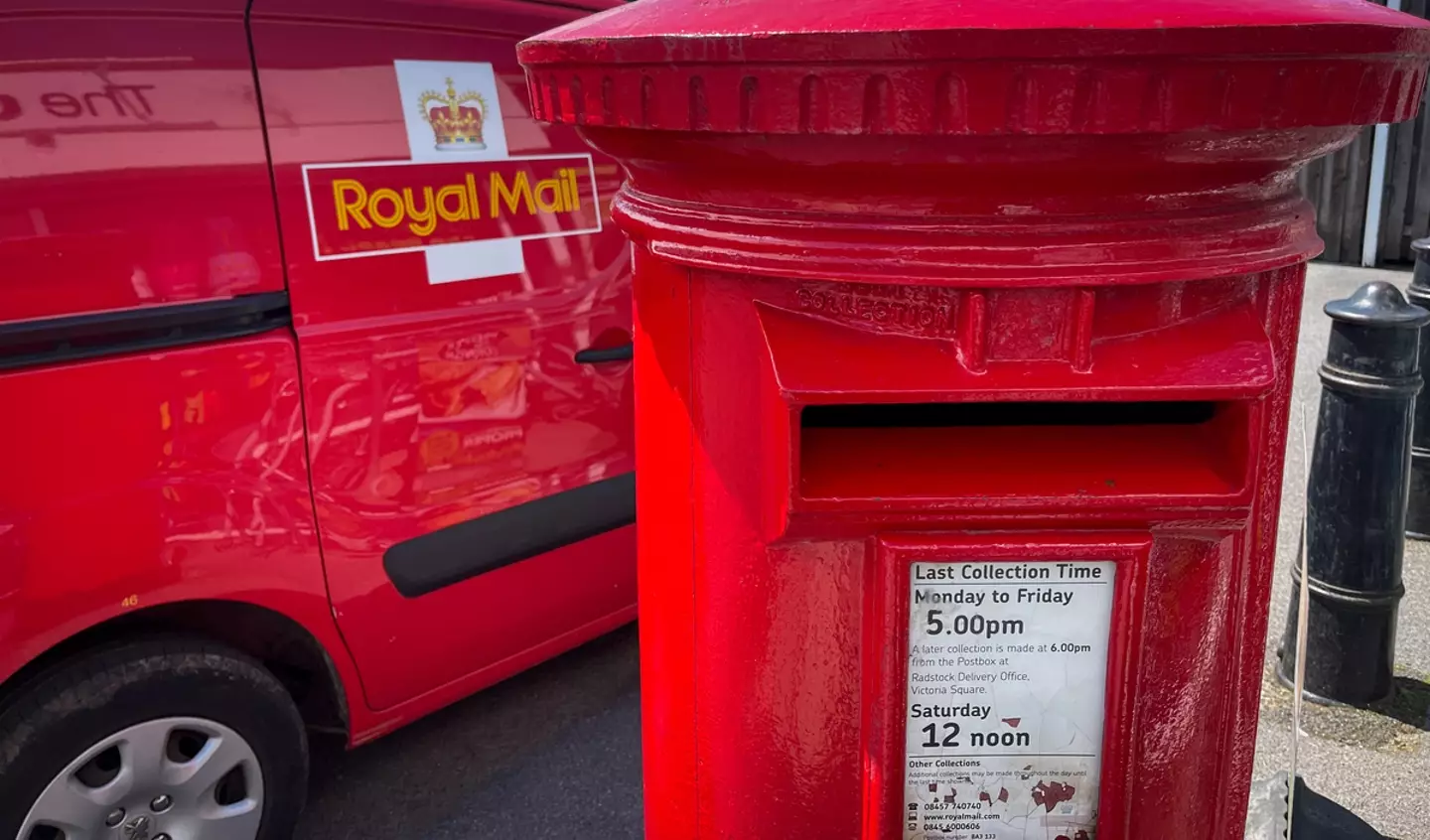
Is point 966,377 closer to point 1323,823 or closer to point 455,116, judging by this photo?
point 1323,823

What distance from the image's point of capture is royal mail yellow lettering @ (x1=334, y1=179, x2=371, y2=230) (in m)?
2.52

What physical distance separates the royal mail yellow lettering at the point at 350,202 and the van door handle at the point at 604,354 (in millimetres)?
666

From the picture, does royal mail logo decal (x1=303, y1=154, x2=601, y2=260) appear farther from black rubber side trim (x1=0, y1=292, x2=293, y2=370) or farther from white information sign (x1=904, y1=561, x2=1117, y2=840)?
white information sign (x1=904, y1=561, x2=1117, y2=840)

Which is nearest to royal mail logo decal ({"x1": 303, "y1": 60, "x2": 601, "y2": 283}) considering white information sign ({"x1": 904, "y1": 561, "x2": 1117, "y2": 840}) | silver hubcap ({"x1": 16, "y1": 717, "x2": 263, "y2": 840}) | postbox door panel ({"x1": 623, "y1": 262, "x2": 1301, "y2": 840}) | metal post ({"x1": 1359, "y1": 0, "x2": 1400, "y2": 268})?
silver hubcap ({"x1": 16, "y1": 717, "x2": 263, "y2": 840})

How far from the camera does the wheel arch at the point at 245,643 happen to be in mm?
2322

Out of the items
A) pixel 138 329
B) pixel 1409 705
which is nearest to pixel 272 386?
pixel 138 329

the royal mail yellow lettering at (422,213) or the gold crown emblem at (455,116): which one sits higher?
the gold crown emblem at (455,116)

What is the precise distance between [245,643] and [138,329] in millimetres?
822

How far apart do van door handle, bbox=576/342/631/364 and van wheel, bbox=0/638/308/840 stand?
108cm

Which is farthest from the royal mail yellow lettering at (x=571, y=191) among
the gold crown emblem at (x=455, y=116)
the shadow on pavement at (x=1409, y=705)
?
the shadow on pavement at (x=1409, y=705)

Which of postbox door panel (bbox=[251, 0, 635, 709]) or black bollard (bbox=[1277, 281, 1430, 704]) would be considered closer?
postbox door panel (bbox=[251, 0, 635, 709])

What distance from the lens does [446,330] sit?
2.71 meters

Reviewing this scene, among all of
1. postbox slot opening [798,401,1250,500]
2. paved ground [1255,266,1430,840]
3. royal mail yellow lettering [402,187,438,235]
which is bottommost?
paved ground [1255,266,1430,840]

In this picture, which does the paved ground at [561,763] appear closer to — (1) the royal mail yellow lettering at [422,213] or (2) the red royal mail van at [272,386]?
Result: (2) the red royal mail van at [272,386]
